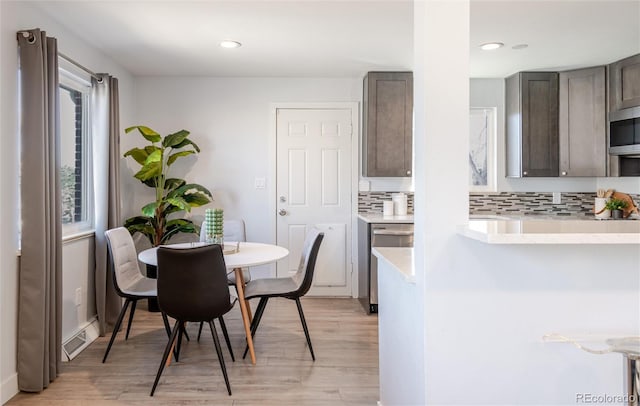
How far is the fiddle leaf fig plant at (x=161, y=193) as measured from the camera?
12.6 ft

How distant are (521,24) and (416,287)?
7.79 feet

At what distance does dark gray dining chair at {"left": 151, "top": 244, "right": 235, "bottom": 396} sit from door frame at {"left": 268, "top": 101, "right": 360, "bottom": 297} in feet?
6.78

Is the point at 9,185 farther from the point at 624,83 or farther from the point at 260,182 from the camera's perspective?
the point at 624,83

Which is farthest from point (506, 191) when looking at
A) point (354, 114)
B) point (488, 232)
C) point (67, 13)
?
point (67, 13)

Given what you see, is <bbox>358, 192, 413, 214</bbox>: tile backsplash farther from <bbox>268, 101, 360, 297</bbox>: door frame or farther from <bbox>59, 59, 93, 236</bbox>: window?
<bbox>59, 59, 93, 236</bbox>: window

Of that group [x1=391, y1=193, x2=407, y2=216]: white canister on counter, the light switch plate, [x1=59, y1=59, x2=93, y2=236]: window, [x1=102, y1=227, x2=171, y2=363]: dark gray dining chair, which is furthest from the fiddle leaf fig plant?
[x1=391, y1=193, x2=407, y2=216]: white canister on counter

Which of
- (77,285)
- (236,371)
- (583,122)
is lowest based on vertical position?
(236,371)

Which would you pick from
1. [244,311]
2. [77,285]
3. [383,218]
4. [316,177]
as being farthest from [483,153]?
[77,285]

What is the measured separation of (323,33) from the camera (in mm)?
3184

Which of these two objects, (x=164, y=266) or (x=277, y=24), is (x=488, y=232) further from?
(x=277, y=24)

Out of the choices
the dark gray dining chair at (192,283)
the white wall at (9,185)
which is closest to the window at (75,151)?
the white wall at (9,185)

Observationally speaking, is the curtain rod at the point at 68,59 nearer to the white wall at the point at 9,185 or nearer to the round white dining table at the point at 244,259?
the white wall at the point at 9,185

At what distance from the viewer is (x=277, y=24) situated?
3002mm

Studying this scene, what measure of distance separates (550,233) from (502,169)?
3524 mm
